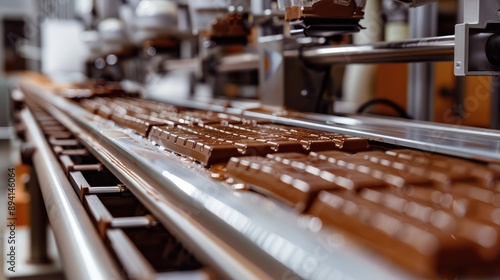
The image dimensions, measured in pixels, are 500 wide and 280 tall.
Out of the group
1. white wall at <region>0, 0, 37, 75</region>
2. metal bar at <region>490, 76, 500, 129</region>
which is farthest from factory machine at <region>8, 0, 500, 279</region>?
white wall at <region>0, 0, 37, 75</region>

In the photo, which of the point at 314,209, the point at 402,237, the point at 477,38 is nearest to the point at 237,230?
the point at 314,209

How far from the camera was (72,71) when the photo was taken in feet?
A: 19.8

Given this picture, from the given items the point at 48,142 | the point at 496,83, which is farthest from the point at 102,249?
the point at 496,83

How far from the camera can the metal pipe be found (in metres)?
1.28

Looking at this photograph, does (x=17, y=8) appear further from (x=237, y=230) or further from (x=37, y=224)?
(x=237, y=230)

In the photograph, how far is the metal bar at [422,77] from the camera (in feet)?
7.43

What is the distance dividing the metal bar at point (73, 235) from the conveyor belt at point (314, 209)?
80mm

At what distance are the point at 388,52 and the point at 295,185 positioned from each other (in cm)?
90

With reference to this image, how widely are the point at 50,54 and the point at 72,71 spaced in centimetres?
26

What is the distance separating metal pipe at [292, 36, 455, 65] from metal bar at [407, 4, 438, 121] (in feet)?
2.06

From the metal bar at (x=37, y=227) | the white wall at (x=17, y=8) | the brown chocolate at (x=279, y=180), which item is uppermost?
the white wall at (x=17, y=8)

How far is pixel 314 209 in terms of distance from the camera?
0.60 m

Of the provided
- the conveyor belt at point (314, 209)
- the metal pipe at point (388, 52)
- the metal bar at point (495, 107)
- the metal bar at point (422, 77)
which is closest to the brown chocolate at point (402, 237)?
the conveyor belt at point (314, 209)

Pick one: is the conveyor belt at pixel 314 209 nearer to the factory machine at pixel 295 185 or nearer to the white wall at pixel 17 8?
the factory machine at pixel 295 185
